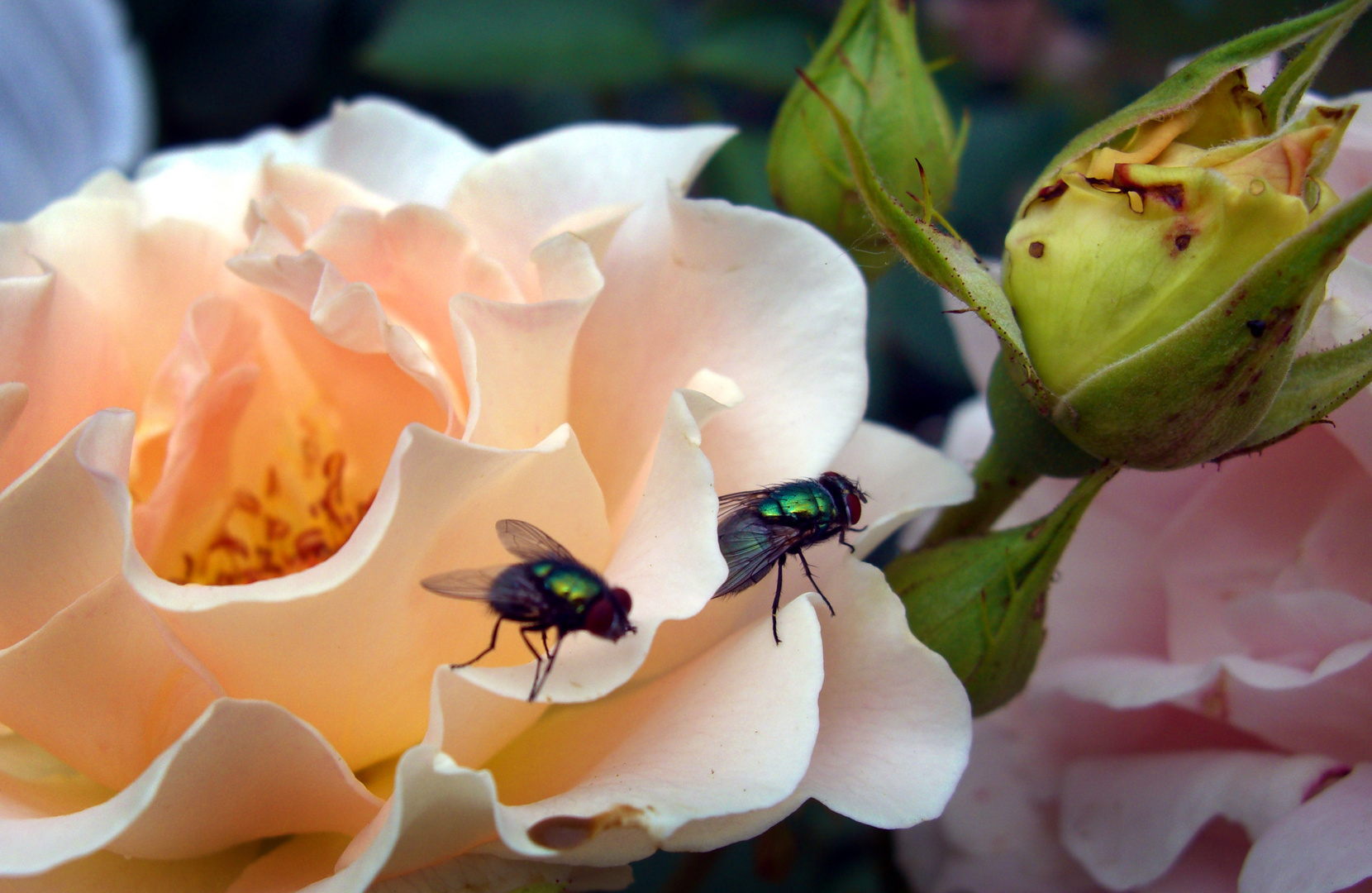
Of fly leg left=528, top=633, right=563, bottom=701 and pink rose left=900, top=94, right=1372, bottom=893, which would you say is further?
pink rose left=900, top=94, right=1372, bottom=893

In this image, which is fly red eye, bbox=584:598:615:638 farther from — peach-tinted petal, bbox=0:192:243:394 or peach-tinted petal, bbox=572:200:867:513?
peach-tinted petal, bbox=0:192:243:394

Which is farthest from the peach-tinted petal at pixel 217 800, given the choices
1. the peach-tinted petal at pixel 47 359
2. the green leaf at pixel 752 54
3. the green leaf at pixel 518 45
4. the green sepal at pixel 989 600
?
the green leaf at pixel 752 54

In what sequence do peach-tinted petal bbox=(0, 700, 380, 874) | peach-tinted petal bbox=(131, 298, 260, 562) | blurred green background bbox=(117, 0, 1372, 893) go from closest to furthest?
1. peach-tinted petal bbox=(0, 700, 380, 874)
2. peach-tinted petal bbox=(131, 298, 260, 562)
3. blurred green background bbox=(117, 0, 1372, 893)

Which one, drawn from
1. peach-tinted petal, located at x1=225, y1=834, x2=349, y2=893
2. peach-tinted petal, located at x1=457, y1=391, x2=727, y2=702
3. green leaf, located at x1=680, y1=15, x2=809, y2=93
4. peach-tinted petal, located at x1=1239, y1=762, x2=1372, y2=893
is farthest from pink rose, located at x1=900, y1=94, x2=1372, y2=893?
green leaf, located at x1=680, y1=15, x2=809, y2=93

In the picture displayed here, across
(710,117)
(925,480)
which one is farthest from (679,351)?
(710,117)

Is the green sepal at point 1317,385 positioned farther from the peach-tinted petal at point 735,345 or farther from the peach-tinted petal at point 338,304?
the peach-tinted petal at point 338,304

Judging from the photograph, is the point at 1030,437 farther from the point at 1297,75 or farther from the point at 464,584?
the point at 464,584
